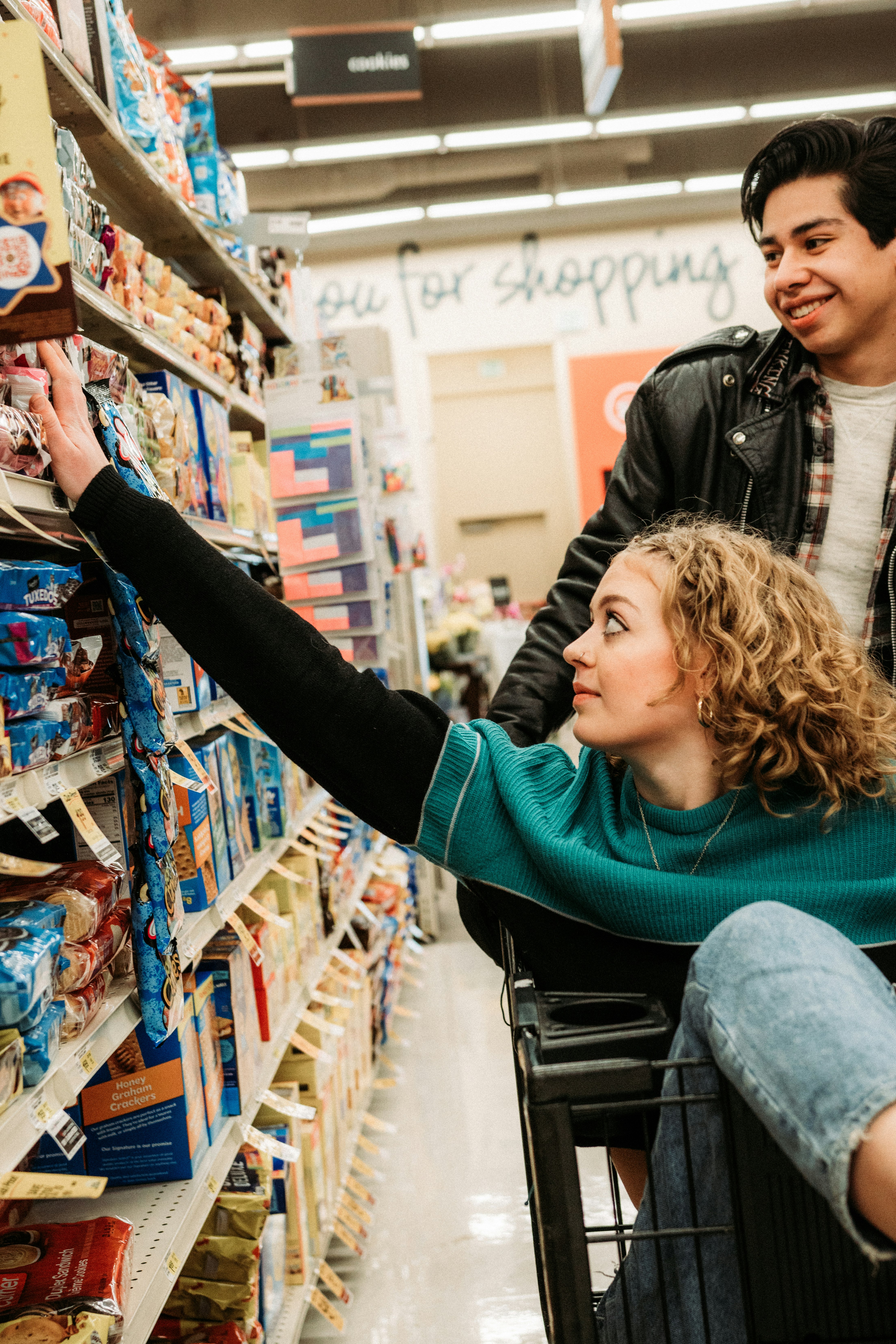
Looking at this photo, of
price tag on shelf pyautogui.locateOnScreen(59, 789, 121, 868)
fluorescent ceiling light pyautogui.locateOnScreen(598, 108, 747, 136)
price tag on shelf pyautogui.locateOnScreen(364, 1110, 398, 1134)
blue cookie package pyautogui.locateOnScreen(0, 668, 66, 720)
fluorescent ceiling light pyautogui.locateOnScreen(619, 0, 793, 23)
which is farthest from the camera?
fluorescent ceiling light pyautogui.locateOnScreen(598, 108, 747, 136)

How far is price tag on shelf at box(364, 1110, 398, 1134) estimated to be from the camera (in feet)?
10.0

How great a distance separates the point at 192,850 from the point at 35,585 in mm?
628

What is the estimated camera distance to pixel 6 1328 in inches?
46.8

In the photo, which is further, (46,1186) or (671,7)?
(671,7)

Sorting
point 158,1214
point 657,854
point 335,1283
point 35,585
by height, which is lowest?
point 335,1283

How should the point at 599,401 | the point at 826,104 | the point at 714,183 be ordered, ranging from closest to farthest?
the point at 826,104 < the point at 714,183 < the point at 599,401

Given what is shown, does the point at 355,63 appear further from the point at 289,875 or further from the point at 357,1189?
the point at 357,1189

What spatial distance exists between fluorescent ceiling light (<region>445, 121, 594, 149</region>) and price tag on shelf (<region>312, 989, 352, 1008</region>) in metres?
7.03

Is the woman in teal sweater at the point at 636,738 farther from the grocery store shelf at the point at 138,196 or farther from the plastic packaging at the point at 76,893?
the grocery store shelf at the point at 138,196

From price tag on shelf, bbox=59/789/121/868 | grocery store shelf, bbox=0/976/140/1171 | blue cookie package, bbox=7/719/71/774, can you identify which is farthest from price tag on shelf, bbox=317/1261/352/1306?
blue cookie package, bbox=7/719/71/774

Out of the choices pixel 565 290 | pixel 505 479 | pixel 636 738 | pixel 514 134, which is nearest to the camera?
pixel 636 738

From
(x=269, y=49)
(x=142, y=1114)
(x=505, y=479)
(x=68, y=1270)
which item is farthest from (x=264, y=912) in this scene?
(x=505, y=479)

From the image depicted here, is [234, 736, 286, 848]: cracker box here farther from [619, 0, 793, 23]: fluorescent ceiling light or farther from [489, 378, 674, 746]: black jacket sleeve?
[619, 0, 793, 23]: fluorescent ceiling light

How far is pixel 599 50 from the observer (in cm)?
497
